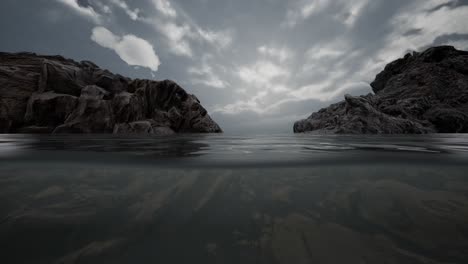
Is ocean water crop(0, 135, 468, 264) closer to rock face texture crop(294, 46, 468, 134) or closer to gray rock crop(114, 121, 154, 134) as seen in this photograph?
gray rock crop(114, 121, 154, 134)

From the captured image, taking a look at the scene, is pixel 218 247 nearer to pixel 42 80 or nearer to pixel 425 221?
pixel 425 221

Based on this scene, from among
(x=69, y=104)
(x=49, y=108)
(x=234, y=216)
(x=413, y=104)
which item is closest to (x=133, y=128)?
(x=69, y=104)

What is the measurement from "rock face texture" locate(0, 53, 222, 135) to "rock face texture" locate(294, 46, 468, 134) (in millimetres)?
31599

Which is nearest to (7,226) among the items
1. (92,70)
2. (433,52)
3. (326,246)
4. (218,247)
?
(218,247)

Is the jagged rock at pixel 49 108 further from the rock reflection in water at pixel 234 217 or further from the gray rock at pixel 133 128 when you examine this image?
the rock reflection in water at pixel 234 217

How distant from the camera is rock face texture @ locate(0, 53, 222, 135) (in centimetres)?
2950

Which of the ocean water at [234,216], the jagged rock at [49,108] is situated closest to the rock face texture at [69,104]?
the jagged rock at [49,108]

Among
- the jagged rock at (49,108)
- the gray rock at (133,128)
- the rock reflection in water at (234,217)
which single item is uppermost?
the jagged rock at (49,108)

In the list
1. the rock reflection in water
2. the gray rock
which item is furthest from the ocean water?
the gray rock

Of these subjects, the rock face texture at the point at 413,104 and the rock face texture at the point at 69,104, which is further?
the rock face texture at the point at 413,104

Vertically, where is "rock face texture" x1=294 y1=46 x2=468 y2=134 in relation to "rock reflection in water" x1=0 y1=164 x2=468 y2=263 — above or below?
above

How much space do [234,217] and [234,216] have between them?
0.04ft

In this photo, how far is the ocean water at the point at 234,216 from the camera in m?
1.04

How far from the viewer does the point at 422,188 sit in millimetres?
1887
